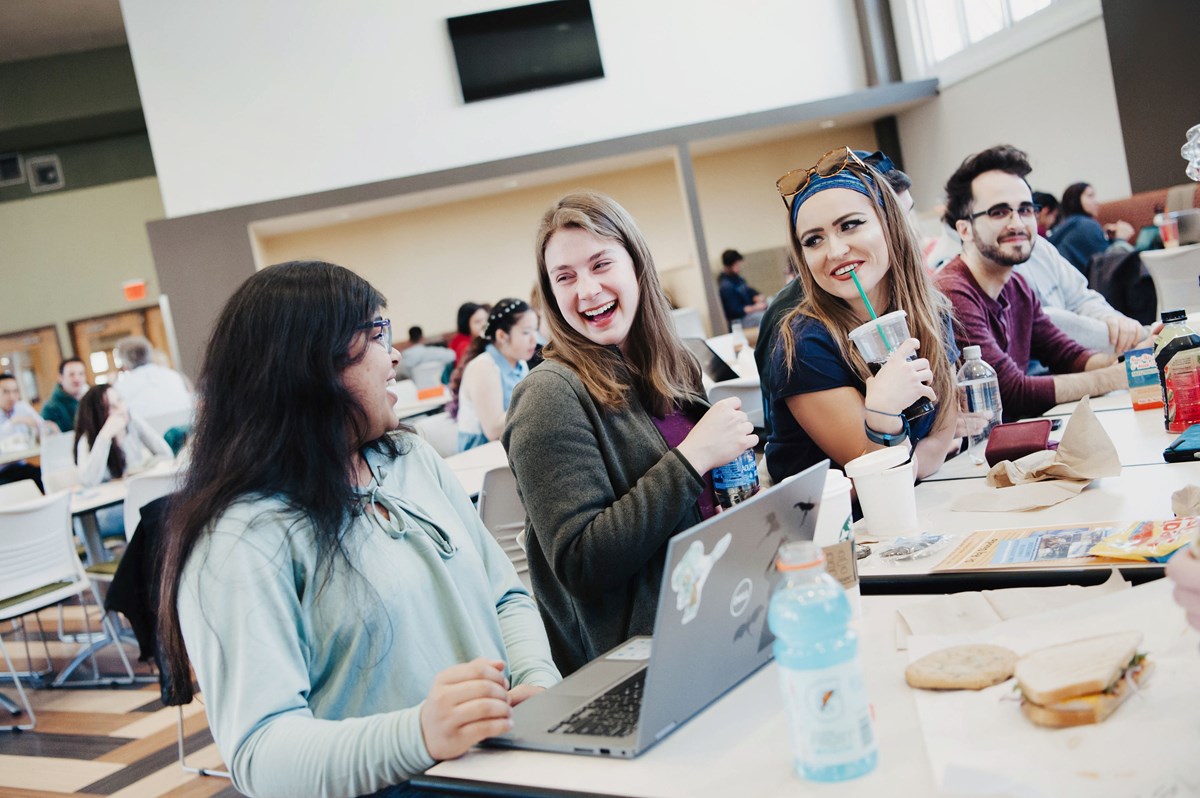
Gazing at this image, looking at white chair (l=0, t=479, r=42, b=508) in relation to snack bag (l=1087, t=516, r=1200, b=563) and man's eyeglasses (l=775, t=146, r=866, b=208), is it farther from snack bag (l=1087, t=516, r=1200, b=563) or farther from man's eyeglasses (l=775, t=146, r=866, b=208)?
snack bag (l=1087, t=516, r=1200, b=563)

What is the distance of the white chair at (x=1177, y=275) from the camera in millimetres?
3904

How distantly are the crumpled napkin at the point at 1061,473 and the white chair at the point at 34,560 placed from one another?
3980 millimetres

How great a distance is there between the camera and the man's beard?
3.08m

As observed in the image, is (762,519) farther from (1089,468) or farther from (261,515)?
(1089,468)

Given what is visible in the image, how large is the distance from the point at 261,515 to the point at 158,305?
44.7 feet

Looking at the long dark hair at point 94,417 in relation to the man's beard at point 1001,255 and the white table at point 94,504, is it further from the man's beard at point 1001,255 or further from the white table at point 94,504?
the man's beard at point 1001,255

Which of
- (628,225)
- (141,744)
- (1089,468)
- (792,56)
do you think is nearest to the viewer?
(1089,468)

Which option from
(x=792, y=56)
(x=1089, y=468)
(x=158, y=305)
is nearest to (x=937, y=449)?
(x=1089, y=468)

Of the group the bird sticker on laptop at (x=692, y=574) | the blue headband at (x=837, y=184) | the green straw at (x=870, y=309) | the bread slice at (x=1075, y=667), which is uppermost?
the blue headband at (x=837, y=184)

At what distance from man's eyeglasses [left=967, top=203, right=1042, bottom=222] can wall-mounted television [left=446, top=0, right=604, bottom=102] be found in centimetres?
834

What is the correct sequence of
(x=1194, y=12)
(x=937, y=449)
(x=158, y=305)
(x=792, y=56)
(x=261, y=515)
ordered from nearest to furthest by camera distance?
(x=261, y=515) < (x=937, y=449) < (x=1194, y=12) < (x=792, y=56) < (x=158, y=305)

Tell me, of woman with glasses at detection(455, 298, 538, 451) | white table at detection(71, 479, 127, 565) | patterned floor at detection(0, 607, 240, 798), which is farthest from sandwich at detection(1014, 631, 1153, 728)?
white table at detection(71, 479, 127, 565)

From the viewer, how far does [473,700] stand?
3.88 ft

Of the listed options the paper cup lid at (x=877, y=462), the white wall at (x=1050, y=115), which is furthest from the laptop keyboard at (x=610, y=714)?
the white wall at (x=1050, y=115)
